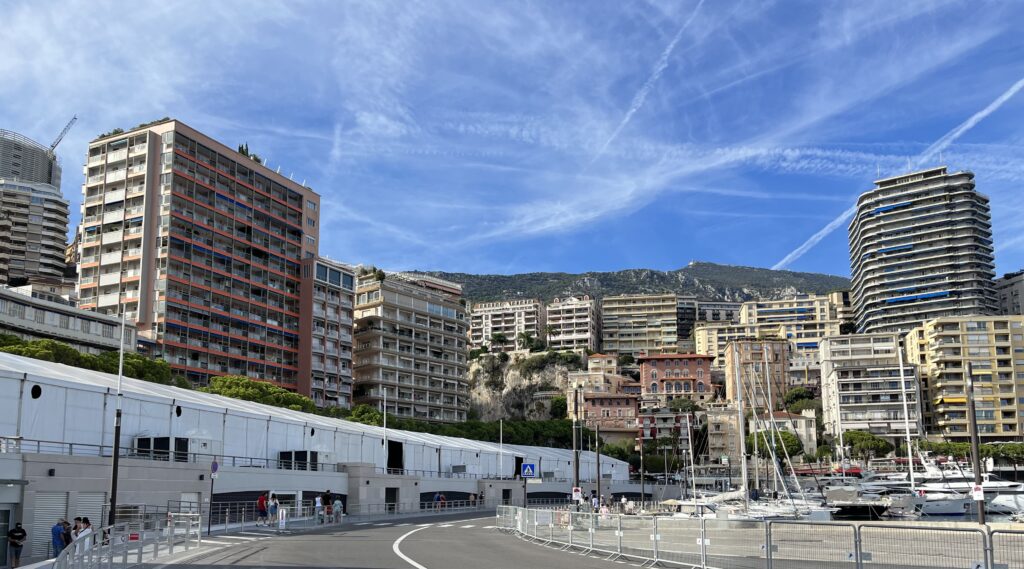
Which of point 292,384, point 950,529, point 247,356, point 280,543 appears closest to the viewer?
point 950,529

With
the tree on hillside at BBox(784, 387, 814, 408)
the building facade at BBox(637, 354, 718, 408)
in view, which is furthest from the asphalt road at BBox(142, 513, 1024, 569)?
the tree on hillside at BBox(784, 387, 814, 408)

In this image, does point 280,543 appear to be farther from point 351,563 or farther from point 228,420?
point 228,420

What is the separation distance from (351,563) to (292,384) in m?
103

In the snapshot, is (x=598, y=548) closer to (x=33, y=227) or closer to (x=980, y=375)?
(x=980, y=375)

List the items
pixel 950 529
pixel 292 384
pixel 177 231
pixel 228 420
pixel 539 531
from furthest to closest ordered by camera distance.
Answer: pixel 292 384
pixel 177 231
pixel 228 420
pixel 539 531
pixel 950 529

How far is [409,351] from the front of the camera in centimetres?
14900

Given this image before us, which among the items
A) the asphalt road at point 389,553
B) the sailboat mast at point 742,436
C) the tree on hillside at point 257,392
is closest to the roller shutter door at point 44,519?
the asphalt road at point 389,553

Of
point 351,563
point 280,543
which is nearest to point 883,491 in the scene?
point 280,543

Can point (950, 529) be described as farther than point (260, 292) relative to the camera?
No

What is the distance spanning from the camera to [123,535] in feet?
72.9

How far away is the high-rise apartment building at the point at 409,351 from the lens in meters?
141

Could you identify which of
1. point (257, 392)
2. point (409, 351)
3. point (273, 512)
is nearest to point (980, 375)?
point (409, 351)

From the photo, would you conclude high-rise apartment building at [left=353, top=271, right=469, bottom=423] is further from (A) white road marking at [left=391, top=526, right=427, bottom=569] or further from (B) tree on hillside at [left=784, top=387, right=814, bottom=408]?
(A) white road marking at [left=391, top=526, right=427, bottom=569]

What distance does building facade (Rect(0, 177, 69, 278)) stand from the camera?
7131 inches
